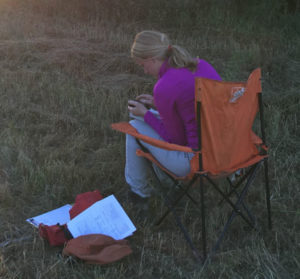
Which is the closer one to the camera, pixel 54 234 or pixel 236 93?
pixel 236 93

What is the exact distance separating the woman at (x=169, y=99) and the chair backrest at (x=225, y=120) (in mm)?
209

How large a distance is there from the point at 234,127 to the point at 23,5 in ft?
25.3

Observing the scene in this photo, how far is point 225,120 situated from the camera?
7.80ft

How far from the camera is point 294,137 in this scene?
4047 mm

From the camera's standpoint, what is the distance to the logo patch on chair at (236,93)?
237 centimetres

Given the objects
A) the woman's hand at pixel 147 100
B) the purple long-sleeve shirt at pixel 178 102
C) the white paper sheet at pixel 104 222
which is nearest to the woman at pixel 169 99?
the purple long-sleeve shirt at pixel 178 102

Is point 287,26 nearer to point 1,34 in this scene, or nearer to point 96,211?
point 1,34

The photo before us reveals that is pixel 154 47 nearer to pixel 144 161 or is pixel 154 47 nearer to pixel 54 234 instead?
pixel 144 161

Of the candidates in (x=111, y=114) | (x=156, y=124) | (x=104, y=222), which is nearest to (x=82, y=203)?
(x=104, y=222)

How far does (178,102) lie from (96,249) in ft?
3.27

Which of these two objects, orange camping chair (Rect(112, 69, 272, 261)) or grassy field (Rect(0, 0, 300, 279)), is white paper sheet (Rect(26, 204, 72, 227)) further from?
orange camping chair (Rect(112, 69, 272, 261))

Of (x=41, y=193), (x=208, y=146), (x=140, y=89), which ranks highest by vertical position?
(x=208, y=146)

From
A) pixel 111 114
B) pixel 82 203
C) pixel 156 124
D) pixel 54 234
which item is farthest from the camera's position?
pixel 111 114

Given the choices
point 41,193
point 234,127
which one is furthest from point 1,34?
point 234,127
